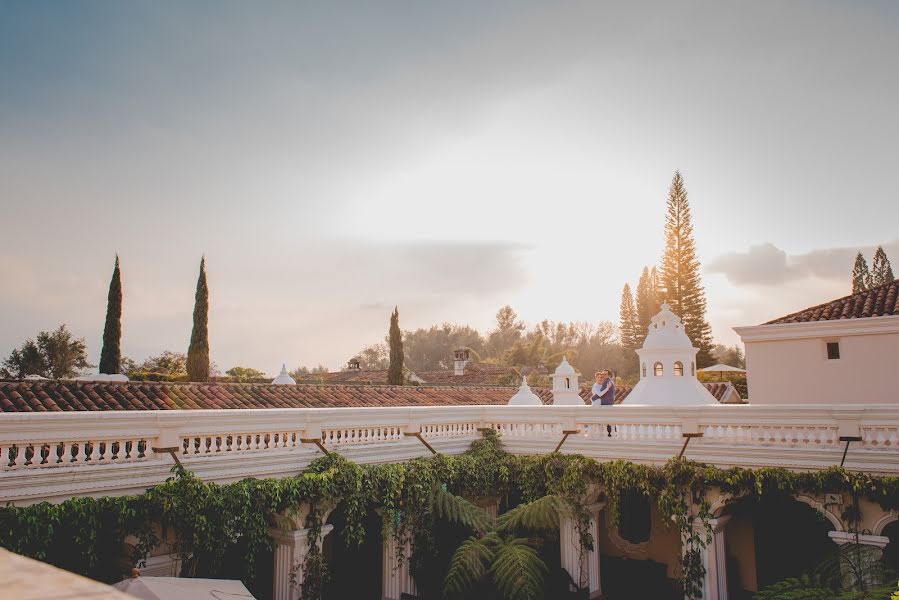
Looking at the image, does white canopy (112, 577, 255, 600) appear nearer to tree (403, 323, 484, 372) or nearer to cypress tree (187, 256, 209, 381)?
cypress tree (187, 256, 209, 381)

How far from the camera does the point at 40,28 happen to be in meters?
9.27

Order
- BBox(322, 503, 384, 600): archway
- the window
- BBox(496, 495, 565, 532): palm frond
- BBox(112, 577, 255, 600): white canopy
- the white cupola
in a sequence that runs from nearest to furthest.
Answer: BBox(112, 577, 255, 600): white canopy, BBox(496, 495, 565, 532): palm frond, BBox(322, 503, 384, 600): archway, the window, the white cupola

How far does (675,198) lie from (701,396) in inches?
1304

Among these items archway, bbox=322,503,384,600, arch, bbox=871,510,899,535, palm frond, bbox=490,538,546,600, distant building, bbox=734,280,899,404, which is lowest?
archway, bbox=322,503,384,600

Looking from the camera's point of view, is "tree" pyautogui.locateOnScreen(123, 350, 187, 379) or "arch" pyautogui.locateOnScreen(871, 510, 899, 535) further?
"tree" pyautogui.locateOnScreen(123, 350, 187, 379)

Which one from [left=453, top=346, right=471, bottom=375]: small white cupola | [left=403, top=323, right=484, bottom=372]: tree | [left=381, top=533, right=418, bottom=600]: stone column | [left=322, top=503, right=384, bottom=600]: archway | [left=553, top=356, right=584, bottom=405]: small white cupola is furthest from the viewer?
[left=403, top=323, right=484, bottom=372]: tree

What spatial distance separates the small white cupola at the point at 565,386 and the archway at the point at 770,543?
8.65 m

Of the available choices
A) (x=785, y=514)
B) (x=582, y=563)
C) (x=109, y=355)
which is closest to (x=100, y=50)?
(x=582, y=563)

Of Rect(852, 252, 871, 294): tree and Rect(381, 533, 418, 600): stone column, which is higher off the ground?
Rect(852, 252, 871, 294): tree

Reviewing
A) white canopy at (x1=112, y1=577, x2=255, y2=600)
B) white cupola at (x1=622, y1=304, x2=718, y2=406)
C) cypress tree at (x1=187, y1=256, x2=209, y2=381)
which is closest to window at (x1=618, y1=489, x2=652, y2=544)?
white cupola at (x1=622, y1=304, x2=718, y2=406)

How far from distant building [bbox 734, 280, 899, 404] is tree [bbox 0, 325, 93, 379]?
37921mm

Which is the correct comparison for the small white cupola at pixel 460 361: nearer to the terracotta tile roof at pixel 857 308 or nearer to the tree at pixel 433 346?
the tree at pixel 433 346

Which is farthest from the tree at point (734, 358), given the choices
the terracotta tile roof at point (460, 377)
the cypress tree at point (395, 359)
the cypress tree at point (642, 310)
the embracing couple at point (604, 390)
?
the embracing couple at point (604, 390)

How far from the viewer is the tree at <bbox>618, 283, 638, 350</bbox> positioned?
2372 inches
